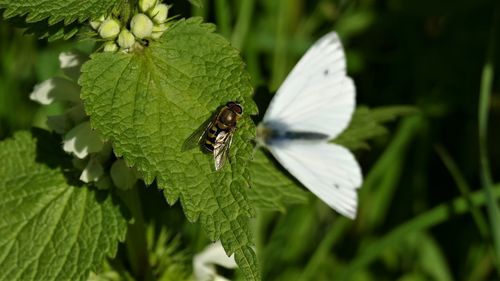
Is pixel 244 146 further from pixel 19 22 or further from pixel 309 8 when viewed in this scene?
pixel 309 8

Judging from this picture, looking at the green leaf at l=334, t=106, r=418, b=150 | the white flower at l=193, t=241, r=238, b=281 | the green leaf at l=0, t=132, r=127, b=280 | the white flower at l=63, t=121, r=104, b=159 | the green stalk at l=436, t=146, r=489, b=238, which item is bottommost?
the green stalk at l=436, t=146, r=489, b=238

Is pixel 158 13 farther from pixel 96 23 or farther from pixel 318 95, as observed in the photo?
pixel 318 95

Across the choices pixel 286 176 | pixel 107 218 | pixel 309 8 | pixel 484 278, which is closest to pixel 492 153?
pixel 484 278

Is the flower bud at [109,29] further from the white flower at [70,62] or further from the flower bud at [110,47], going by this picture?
the white flower at [70,62]

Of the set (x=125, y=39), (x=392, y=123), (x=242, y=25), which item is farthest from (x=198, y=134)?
(x=392, y=123)

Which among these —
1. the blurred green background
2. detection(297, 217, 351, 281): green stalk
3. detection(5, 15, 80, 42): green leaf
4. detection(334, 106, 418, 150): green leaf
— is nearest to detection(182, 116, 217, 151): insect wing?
detection(5, 15, 80, 42): green leaf

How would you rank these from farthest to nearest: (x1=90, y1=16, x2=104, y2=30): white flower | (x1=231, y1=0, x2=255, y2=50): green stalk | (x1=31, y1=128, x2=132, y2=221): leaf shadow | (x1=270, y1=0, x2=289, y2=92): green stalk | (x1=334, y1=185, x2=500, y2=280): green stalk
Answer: (x1=270, y1=0, x2=289, y2=92): green stalk
(x1=231, y1=0, x2=255, y2=50): green stalk
(x1=334, y1=185, x2=500, y2=280): green stalk
(x1=31, y1=128, x2=132, y2=221): leaf shadow
(x1=90, y1=16, x2=104, y2=30): white flower

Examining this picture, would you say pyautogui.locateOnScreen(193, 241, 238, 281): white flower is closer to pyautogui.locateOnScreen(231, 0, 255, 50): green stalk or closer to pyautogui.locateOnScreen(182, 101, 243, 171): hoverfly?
pyautogui.locateOnScreen(182, 101, 243, 171): hoverfly
